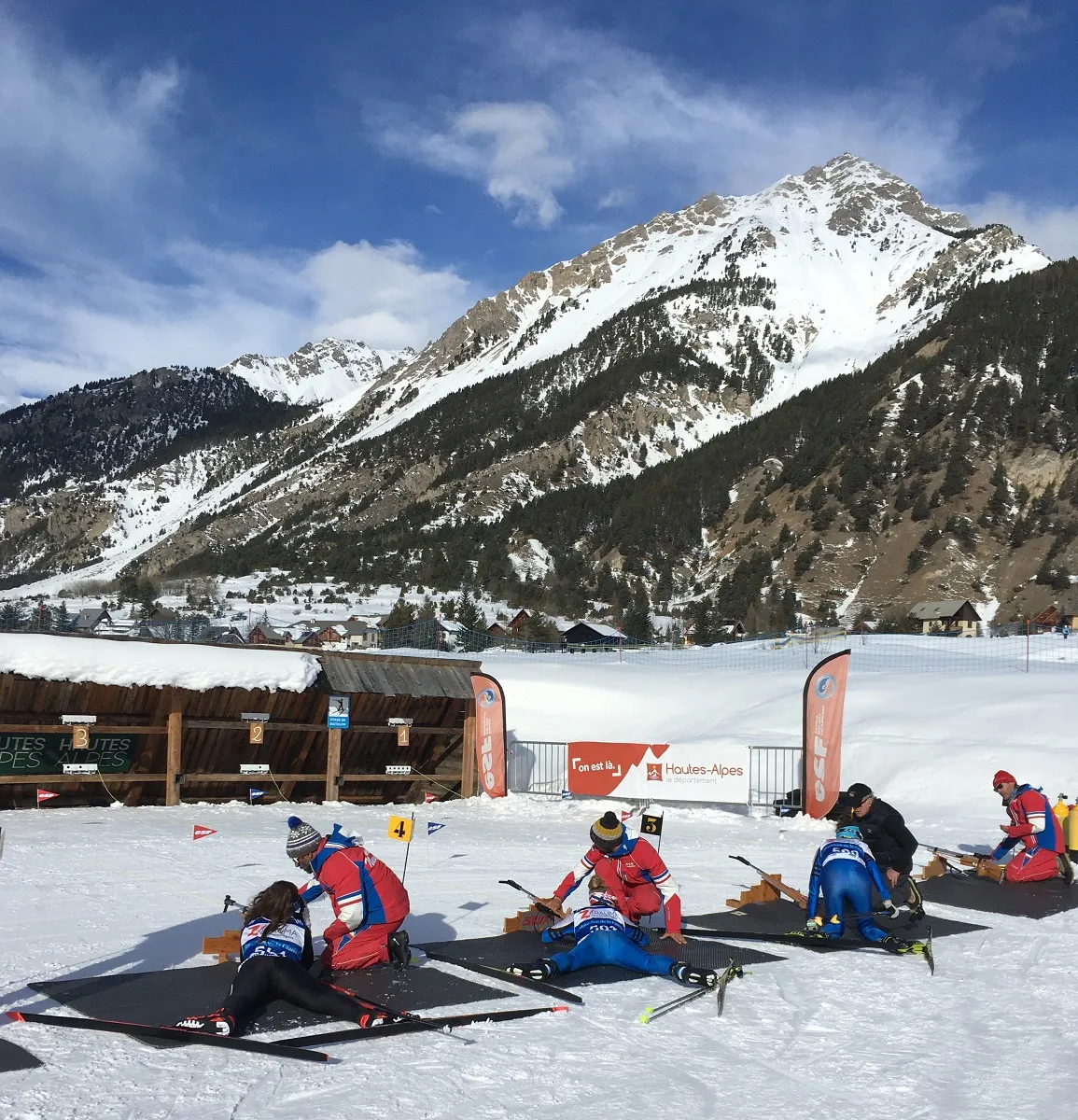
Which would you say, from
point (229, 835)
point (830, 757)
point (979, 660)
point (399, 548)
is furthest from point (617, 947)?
point (399, 548)

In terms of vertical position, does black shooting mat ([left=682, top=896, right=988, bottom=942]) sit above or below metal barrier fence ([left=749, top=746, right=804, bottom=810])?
below

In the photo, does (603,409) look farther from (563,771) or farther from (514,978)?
(514,978)

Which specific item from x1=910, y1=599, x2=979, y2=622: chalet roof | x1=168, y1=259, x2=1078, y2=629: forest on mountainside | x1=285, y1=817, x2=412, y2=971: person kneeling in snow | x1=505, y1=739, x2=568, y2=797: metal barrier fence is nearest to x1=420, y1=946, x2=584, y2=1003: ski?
x1=285, y1=817, x2=412, y2=971: person kneeling in snow

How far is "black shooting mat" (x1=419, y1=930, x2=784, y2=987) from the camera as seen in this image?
309 inches

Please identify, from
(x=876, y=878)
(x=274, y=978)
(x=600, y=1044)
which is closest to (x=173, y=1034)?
(x=274, y=978)

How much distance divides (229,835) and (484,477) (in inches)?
5550

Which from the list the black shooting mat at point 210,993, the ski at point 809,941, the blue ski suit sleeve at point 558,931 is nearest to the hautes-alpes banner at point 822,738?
the ski at point 809,941

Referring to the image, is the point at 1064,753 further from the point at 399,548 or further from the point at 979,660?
the point at 399,548

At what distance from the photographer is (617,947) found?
7840 millimetres

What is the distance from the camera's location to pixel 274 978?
21.2 ft

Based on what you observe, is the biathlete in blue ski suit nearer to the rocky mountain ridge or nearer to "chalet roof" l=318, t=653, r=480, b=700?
"chalet roof" l=318, t=653, r=480, b=700

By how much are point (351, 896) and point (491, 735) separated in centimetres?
1439

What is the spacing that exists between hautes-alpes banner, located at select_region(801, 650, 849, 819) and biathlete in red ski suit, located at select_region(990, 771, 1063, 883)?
612cm

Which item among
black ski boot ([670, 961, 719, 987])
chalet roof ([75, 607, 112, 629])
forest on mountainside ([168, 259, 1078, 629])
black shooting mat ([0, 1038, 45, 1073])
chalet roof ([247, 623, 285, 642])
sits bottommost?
black shooting mat ([0, 1038, 45, 1073])
